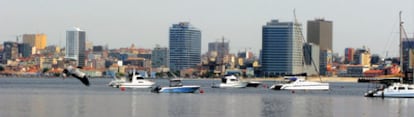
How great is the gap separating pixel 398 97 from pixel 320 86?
Answer: 37390mm

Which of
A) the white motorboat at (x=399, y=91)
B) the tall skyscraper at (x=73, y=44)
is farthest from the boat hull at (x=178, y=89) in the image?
the white motorboat at (x=399, y=91)

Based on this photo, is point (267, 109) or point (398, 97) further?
point (398, 97)

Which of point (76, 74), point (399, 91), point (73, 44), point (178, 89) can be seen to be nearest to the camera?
point (76, 74)

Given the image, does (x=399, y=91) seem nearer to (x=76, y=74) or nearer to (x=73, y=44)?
(x=73, y=44)

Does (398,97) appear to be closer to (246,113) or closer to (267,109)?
(267,109)

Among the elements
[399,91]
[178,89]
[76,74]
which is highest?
[76,74]

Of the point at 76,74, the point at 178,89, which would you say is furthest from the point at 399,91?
the point at 76,74

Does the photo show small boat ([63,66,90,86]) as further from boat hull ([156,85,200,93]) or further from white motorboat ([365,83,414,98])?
boat hull ([156,85,200,93])

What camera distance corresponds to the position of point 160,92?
117188 mm

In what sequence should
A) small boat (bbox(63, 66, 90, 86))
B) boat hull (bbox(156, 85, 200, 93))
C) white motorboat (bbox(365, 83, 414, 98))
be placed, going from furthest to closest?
boat hull (bbox(156, 85, 200, 93)), white motorboat (bbox(365, 83, 414, 98)), small boat (bbox(63, 66, 90, 86))

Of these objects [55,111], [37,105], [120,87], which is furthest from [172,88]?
[55,111]

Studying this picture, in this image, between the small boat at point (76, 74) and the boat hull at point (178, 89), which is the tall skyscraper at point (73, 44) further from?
the boat hull at point (178, 89)

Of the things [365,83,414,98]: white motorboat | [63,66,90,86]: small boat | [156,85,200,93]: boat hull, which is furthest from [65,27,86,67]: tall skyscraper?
[365,83,414,98]: white motorboat

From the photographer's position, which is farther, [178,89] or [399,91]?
[178,89]
